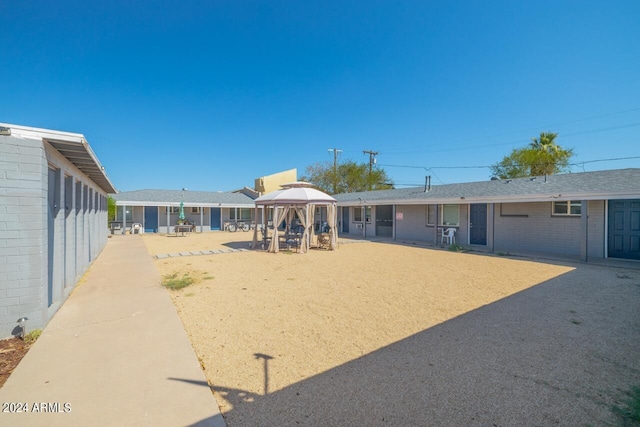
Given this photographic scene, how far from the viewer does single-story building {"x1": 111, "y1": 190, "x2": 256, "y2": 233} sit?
73.4ft

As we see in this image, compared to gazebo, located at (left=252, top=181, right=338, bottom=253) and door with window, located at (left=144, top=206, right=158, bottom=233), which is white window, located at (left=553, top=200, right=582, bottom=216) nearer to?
gazebo, located at (left=252, top=181, right=338, bottom=253)

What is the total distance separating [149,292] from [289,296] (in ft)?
10.1

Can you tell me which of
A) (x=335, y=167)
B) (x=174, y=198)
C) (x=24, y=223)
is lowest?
(x=24, y=223)

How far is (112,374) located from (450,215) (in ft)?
50.8

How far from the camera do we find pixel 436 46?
1390 centimetres

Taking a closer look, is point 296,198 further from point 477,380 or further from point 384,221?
point 477,380

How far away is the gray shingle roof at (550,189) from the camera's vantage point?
9477 mm

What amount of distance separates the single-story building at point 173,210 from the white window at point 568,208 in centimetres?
2175

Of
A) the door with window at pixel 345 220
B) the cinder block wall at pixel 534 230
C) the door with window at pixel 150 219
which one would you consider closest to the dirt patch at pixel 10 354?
the cinder block wall at pixel 534 230

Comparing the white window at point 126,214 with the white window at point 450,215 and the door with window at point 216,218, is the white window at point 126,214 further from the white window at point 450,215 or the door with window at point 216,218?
the white window at point 450,215

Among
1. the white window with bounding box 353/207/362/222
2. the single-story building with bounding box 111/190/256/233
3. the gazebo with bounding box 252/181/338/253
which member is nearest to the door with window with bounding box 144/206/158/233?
the single-story building with bounding box 111/190/256/233

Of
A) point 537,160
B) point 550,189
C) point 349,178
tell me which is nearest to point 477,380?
point 550,189

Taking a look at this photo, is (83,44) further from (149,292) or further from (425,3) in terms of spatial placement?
(425,3)

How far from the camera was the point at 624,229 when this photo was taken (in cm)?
993
